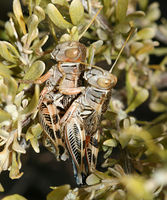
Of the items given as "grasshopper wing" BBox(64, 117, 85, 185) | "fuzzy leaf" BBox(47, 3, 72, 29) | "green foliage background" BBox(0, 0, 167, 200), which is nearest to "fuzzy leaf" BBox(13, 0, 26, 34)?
"green foliage background" BBox(0, 0, 167, 200)

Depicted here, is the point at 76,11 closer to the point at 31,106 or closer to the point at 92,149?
the point at 31,106

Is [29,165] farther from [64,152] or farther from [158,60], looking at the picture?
[158,60]

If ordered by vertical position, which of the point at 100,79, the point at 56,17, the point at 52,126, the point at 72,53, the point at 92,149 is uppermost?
the point at 56,17

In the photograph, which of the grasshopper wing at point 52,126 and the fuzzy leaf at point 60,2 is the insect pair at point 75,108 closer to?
the grasshopper wing at point 52,126

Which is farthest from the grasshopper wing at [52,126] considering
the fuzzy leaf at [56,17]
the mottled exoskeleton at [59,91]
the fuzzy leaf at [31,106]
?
the fuzzy leaf at [56,17]

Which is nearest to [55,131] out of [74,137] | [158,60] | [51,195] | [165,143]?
[74,137]

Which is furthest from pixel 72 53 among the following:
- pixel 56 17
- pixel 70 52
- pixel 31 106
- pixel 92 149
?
pixel 92 149
